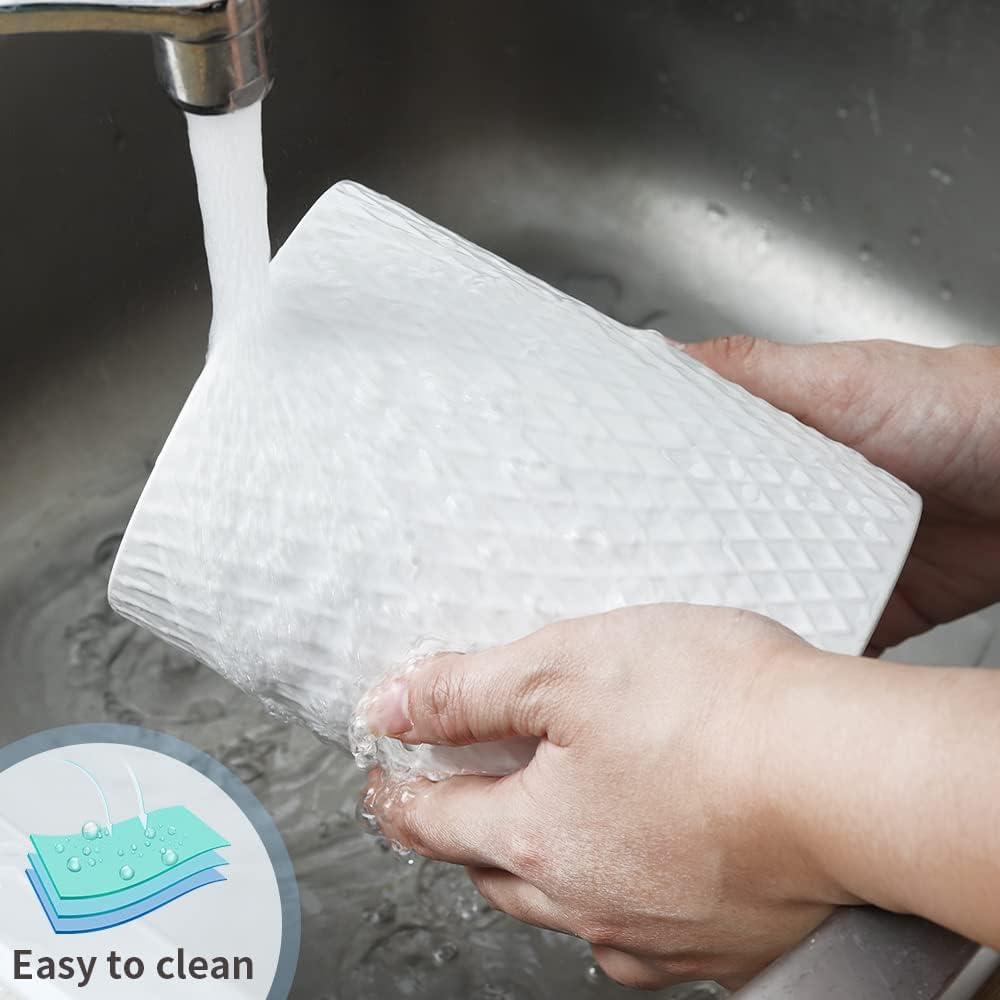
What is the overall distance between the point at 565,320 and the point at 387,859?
368 millimetres

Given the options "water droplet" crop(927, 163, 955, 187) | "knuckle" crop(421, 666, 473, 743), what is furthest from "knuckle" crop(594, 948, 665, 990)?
"water droplet" crop(927, 163, 955, 187)

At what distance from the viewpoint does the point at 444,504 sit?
49 cm

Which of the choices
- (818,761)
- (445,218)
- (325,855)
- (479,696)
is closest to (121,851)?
(325,855)

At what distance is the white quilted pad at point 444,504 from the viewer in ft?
1.59

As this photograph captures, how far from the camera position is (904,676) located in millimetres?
387

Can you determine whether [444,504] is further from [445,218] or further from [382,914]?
[445,218]

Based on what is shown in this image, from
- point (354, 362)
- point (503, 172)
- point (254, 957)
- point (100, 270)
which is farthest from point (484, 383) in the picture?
point (503, 172)

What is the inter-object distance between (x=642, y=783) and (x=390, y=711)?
0.11 m

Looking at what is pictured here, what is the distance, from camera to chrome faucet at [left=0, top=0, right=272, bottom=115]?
0.41m

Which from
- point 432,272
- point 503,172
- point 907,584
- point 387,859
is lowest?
point 387,859

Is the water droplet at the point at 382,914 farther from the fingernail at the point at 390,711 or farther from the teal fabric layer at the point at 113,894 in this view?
the fingernail at the point at 390,711

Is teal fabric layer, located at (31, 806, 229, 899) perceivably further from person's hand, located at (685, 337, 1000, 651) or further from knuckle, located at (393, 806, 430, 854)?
person's hand, located at (685, 337, 1000, 651)

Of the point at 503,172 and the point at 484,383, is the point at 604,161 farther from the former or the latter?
the point at 484,383

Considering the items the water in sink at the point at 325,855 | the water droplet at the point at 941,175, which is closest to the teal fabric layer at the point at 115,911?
the water in sink at the point at 325,855
